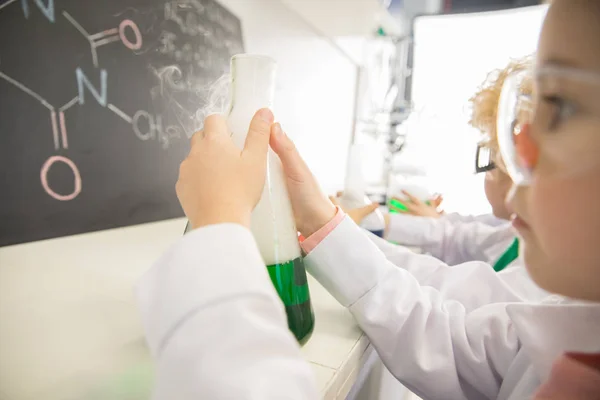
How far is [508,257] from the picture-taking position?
0.97m

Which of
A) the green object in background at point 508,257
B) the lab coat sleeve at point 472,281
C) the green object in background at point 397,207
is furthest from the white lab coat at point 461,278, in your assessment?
the green object in background at point 397,207

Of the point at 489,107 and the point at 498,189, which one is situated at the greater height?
the point at 489,107

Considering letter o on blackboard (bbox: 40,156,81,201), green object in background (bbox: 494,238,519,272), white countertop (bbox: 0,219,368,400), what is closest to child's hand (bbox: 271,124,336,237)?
white countertop (bbox: 0,219,368,400)

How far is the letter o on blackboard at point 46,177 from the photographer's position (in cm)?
56

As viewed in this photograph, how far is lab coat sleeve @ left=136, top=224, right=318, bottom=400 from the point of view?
0.83 feet

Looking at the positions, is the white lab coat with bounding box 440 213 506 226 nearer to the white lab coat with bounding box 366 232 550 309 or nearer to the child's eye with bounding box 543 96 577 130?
the white lab coat with bounding box 366 232 550 309

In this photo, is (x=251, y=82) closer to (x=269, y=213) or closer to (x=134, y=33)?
(x=269, y=213)

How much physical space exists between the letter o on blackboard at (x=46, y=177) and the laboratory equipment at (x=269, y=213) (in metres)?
A: 0.35

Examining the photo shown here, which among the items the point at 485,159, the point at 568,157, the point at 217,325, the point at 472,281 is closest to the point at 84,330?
the point at 217,325

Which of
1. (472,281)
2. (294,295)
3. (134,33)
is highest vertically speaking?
(134,33)

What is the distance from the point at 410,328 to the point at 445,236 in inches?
33.0

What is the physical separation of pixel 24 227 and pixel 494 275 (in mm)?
763

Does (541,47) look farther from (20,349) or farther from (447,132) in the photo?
(447,132)

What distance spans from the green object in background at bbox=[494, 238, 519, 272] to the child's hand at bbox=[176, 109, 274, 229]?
0.83m
